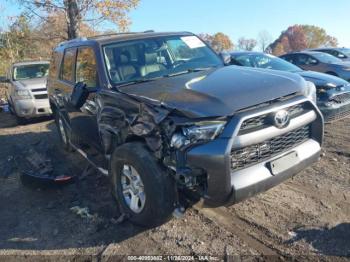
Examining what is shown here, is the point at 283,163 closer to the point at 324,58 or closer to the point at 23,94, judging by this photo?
the point at 23,94

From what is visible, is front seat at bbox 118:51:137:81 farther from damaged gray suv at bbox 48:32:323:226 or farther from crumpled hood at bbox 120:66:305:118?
crumpled hood at bbox 120:66:305:118

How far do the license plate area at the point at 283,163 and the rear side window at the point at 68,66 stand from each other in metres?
3.38

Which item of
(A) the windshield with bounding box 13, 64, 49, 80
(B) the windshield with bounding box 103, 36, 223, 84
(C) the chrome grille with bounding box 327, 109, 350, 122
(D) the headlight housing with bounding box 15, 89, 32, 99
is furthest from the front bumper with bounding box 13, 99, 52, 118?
(C) the chrome grille with bounding box 327, 109, 350, 122

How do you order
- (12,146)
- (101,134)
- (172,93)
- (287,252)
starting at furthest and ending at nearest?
(12,146)
(101,134)
(172,93)
(287,252)

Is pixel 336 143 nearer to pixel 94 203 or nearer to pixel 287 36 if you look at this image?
pixel 94 203

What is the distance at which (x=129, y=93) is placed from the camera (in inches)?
155

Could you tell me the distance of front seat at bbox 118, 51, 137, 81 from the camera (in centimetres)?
439

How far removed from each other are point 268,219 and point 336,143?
304cm

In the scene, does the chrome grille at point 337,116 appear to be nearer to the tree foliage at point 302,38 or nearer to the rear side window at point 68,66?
the rear side window at point 68,66

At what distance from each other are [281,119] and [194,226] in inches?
57.4

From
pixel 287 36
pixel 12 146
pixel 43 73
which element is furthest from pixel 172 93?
pixel 287 36

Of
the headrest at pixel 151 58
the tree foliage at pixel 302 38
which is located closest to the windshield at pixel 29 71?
the headrest at pixel 151 58

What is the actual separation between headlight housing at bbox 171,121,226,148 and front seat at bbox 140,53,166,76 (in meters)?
1.47

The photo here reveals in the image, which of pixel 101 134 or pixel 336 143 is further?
pixel 336 143
